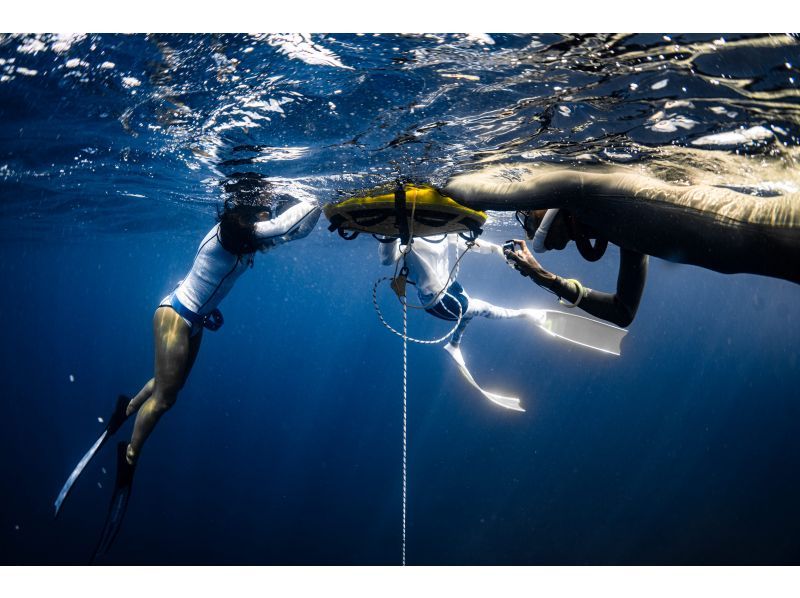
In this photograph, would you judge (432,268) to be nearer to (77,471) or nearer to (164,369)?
(164,369)

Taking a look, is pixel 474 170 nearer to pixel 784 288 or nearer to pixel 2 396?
pixel 784 288

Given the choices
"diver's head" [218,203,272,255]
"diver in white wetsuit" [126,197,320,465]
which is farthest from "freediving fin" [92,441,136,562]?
"diver's head" [218,203,272,255]

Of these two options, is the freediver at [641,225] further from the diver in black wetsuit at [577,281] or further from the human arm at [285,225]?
the human arm at [285,225]

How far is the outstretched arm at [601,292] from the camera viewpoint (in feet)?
11.8

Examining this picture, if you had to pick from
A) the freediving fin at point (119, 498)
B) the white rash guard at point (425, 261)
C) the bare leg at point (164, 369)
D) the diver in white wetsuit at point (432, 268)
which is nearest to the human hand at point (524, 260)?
the diver in white wetsuit at point (432, 268)

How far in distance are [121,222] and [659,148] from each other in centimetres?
2195

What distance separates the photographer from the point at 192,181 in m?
9.77

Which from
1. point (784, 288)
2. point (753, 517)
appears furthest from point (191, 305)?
point (784, 288)

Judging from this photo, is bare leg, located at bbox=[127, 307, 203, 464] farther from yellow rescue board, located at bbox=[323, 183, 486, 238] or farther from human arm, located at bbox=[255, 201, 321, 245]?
yellow rescue board, located at bbox=[323, 183, 486, 238]

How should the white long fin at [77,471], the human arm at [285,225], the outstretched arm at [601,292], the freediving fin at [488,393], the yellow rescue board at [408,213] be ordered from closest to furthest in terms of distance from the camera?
the outstretched arm at [601,292] → the yellow rescue board at [408,213] → the human arm at [285,225] → the white long fin at [77,471] → the freediving fin at [488,393]

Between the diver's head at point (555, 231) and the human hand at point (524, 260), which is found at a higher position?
the diver's head at point (555, 231)

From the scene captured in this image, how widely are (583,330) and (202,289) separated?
614 centimetres

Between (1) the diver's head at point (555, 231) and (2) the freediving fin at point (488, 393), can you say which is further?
(2) the freediving fin at point (488, 393)

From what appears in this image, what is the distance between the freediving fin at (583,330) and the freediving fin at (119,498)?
709cm
